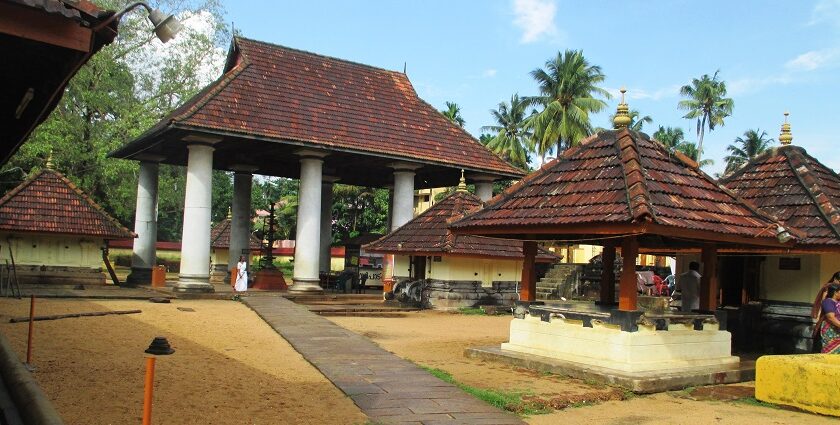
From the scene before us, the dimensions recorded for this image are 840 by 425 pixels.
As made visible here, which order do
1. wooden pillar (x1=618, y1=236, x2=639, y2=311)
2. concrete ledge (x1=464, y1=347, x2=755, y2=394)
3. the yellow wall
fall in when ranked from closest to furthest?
concrete ledge (x1=464, y1=347, x2=755, y2=394), wooden pillar (x1=618, y1=236, x2=639, y2=311), the yellow wall

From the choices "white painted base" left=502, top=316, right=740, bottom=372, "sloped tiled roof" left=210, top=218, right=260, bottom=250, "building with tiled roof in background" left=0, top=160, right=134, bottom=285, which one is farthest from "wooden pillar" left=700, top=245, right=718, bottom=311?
"sloped tiled roof" left=210, top=218, right=260, bottom=250

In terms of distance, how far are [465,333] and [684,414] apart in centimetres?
749

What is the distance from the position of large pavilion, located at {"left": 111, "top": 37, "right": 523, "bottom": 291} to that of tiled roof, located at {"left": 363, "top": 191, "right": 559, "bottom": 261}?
57.9 inches

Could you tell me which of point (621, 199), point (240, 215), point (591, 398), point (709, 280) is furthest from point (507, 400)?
point (240, 215)

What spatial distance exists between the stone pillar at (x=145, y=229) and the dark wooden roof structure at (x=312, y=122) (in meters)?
0.77

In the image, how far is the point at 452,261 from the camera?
20.5 m

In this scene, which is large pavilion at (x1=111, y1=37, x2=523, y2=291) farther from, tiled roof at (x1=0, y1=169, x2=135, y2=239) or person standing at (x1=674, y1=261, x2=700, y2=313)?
person standing at (x1=674, y1=261, x2=700, y2=313)

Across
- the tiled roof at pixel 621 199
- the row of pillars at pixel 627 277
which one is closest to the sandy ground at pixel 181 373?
the tiled roof at pixel 621 199

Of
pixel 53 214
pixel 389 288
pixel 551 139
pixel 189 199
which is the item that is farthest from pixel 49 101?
pixel 551 139

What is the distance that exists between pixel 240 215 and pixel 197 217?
6.72 m

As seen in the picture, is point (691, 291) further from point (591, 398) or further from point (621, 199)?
point (591, 398)

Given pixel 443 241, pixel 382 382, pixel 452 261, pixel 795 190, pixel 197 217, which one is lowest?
pixel 382 382

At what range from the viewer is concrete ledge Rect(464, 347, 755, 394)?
29.3ft

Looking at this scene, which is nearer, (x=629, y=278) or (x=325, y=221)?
(x=629, y=278)
